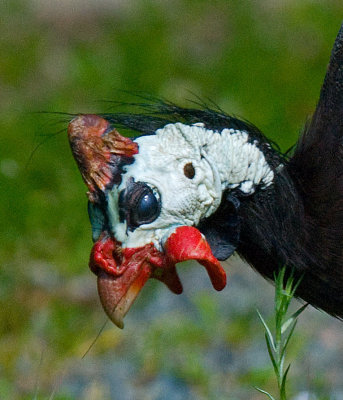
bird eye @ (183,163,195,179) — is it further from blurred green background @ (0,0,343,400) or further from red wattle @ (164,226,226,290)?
blurred green background @ (0,0,343,400)

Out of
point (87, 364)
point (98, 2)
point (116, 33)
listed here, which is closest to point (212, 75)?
point (116, 33)

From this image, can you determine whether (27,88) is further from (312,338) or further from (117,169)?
(117,169)

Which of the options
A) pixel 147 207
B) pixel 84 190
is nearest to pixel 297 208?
pixel 147 207

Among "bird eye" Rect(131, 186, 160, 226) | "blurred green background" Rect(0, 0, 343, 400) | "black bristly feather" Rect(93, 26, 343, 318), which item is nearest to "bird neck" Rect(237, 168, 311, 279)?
"black bristly feather" Rect(93, 26, 343, 318)

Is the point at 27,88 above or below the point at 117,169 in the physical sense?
below

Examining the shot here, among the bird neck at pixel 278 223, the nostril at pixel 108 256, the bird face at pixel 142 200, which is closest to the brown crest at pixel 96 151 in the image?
the bird face at pixel 142 200

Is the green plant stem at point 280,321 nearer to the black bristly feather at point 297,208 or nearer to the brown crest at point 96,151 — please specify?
the black bristly feather at point 297,208

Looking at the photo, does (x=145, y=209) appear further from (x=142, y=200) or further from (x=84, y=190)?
(x=84, y=190)
